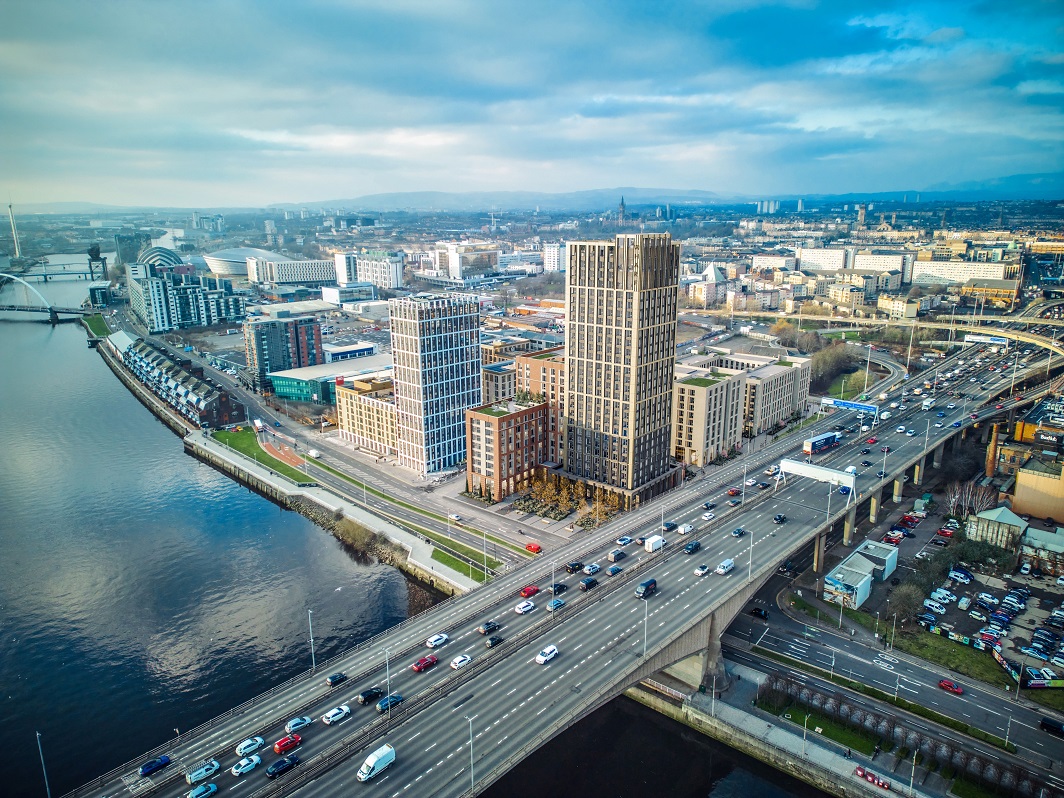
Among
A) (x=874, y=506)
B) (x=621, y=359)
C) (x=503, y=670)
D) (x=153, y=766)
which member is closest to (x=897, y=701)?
(x=503, y=670)

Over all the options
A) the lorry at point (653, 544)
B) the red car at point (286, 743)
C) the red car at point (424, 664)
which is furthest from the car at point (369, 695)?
the lorry at point (653, 544)

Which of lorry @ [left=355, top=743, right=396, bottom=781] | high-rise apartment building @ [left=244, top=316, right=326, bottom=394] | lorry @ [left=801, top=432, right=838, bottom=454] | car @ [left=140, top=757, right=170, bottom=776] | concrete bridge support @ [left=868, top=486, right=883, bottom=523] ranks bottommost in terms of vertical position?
concrete bridge support @ [left=868, top=486, right=883, bottom=523]

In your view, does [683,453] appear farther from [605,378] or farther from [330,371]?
[330,371]

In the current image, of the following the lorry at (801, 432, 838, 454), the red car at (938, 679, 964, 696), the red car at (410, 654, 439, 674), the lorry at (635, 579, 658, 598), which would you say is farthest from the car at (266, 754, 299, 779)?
the lorry at (801, 432, 838, 454)

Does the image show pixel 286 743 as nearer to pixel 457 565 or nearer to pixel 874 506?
pixel 457 565

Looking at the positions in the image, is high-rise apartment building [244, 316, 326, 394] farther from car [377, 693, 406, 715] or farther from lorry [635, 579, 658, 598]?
car [377, 693, 406, 715]
